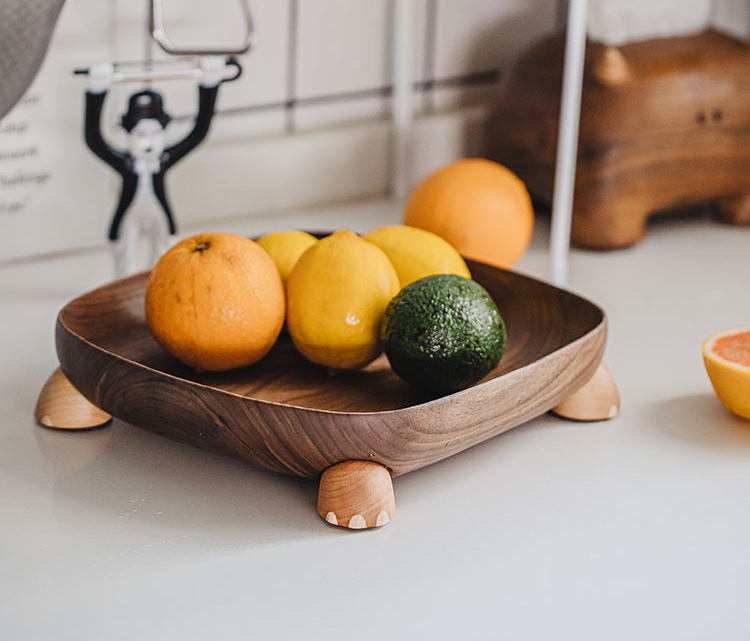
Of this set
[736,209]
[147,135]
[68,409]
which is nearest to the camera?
[68,409]

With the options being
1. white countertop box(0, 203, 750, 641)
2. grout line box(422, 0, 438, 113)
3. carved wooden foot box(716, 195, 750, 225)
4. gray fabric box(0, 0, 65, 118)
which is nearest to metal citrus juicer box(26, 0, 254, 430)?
white countertop box(0, 203, 750, 641)

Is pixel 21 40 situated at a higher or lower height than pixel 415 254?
higher

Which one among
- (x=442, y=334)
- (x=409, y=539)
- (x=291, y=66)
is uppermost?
(x=291, y=66)

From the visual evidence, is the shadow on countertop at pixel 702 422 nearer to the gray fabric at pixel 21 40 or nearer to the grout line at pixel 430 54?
the gray fabric at pixel 21 40

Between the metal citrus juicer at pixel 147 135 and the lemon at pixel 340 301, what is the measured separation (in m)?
0.26

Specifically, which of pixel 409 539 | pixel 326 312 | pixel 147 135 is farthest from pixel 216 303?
pixel 147 135

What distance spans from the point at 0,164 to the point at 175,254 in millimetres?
360

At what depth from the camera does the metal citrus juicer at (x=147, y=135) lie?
0.79 meters

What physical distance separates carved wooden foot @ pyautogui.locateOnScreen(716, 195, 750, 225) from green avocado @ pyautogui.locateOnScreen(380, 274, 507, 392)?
64 centimetres

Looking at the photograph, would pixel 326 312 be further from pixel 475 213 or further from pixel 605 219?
pixel 605 219

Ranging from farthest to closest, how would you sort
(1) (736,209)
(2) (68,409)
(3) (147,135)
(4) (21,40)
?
(1) (736,209), (3) (147,135), (2) (68,409), (4) (21,40)

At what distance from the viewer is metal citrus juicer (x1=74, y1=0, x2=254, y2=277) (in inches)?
31.2

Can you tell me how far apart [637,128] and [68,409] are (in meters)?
0.62

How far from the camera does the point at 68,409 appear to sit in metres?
0.65
